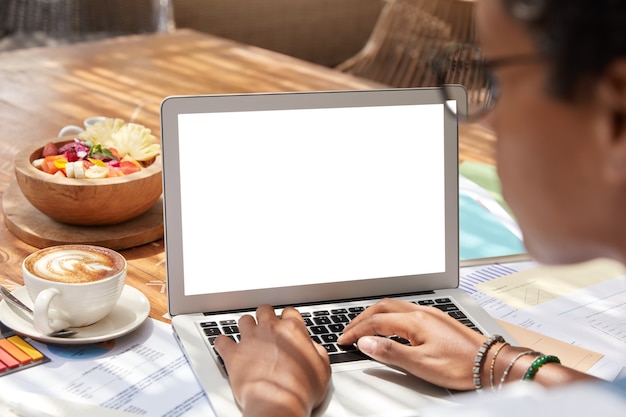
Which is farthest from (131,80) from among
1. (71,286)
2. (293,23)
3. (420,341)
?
(293,23)

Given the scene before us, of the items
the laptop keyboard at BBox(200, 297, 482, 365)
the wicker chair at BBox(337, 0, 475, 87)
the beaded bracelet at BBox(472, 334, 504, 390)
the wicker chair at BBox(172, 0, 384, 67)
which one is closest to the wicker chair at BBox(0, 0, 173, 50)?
the wicker chair at BBox(172, 0, 384, 67)

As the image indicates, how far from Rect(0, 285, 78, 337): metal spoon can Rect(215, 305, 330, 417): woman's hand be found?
191mm

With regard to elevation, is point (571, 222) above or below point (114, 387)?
above

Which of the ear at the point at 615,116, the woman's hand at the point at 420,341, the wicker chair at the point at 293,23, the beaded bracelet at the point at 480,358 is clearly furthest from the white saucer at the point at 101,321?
the wicker chair at the point at 293,23

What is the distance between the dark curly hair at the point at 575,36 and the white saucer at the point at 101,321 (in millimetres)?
693

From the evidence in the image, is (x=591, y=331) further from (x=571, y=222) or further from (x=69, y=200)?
(x=69, y=200)

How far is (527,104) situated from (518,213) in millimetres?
119

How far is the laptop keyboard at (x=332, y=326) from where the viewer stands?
1.08 meters

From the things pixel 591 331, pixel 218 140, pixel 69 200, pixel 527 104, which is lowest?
pixel 591 331

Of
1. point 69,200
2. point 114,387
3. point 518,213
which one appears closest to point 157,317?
point 114,387

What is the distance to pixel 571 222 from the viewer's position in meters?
0.68

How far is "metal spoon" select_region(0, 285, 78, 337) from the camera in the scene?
1.08m

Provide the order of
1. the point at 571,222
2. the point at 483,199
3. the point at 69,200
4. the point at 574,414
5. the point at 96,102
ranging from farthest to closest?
the point at 96,102, the point at 483,199, the point at 69,200, the point at 571,222, the point at 574,414

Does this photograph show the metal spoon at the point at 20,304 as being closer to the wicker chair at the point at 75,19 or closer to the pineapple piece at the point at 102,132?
the pineapple piece at the point at 102,132
